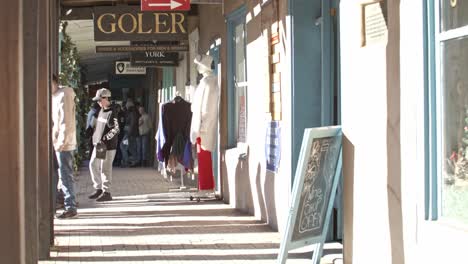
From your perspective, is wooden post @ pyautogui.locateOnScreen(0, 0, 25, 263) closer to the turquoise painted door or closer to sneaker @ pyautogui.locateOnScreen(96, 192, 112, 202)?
the turquoise painted door

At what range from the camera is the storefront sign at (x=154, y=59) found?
1664 centimetres

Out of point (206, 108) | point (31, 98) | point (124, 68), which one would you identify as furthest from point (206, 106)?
point (124, 68)

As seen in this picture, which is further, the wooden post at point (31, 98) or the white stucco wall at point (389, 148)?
the wooden post at point (31, 98)

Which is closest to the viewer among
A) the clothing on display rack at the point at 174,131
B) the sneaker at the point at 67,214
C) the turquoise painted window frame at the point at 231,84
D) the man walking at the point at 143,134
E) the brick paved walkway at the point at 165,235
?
the brick paved walkway at the point at 165,235

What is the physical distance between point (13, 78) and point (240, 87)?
7061 millimetres

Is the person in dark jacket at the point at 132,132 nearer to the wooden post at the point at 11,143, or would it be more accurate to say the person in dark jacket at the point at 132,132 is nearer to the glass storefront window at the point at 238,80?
the glass storefront window at the point at 238,80

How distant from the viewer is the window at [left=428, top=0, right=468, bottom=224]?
14.5ft

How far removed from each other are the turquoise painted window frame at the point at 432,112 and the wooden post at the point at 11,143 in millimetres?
2244

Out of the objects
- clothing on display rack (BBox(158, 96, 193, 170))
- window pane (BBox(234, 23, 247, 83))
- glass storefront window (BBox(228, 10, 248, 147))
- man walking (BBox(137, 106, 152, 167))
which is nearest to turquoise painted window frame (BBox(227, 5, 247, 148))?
glass storefront window (BBox(228, 10, 248, 147))

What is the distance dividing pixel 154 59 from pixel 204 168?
19.4ft

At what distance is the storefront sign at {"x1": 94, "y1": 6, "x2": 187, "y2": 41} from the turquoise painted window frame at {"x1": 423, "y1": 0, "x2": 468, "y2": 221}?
869 centimetres

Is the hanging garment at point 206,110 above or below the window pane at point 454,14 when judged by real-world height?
below

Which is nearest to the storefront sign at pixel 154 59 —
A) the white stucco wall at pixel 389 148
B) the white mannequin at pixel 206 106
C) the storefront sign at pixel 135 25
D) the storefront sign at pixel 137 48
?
the storefront sign at pixel 137 48

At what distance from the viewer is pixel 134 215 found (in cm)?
1041
